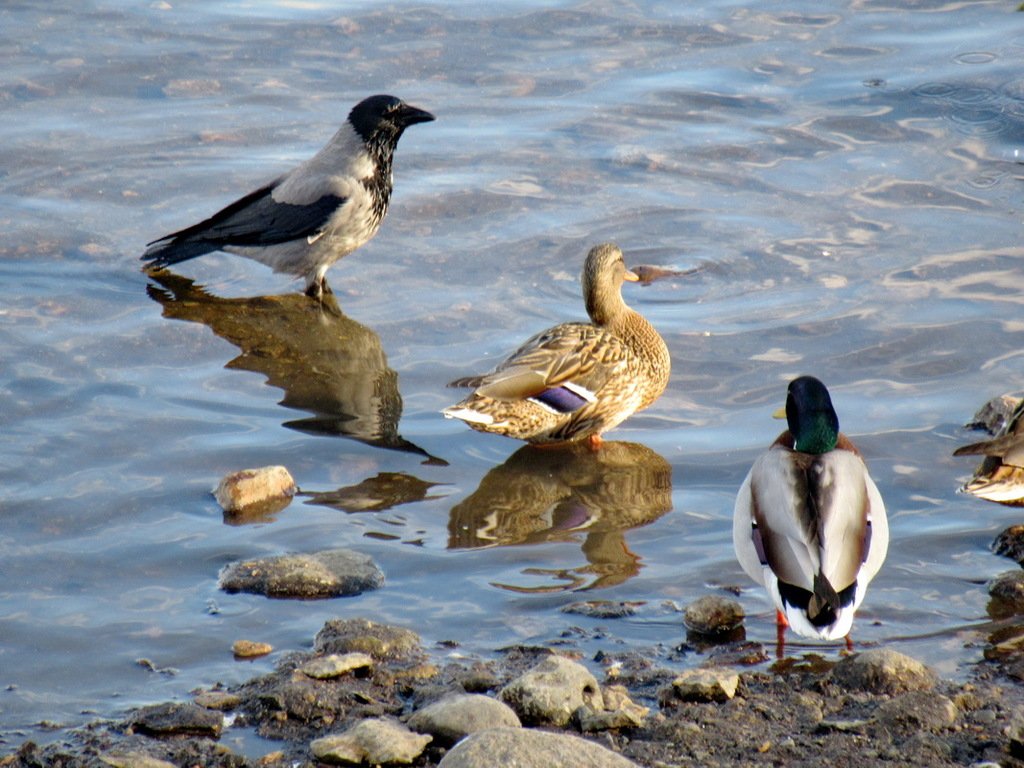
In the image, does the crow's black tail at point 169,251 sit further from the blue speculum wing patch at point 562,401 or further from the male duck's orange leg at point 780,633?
the male duck's orange leg at point 780,633

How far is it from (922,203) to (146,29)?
727 cm

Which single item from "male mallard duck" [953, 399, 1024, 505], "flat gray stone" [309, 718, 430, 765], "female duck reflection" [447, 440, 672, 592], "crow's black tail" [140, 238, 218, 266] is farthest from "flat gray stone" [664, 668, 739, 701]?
"crow's black tail" [140, 238, 218, 266]

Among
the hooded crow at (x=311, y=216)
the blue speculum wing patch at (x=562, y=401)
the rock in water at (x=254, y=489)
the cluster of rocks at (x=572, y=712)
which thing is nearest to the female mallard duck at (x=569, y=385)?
the blue speculum wing patch at (x=562, y=401)

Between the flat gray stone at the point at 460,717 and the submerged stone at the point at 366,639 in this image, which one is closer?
the flat gray stone at the point at 460,717

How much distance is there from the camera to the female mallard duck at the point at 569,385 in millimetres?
7637

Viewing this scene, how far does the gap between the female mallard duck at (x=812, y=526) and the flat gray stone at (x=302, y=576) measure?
5.10ft

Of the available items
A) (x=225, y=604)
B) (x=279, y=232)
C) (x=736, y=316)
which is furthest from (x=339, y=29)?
(x=225, y=604)

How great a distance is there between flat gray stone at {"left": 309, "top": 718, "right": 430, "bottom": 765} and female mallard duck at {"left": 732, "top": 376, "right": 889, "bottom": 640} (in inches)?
59.2

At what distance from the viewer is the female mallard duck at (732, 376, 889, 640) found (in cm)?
538

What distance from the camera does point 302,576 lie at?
242 inches

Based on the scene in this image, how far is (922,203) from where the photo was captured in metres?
10.7

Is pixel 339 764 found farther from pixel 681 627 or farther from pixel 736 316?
pixel 736 316

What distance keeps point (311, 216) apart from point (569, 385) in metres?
3.16

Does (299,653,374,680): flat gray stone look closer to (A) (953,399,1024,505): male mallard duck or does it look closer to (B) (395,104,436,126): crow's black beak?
(A) (953,399,1024,505): male mallard duck
